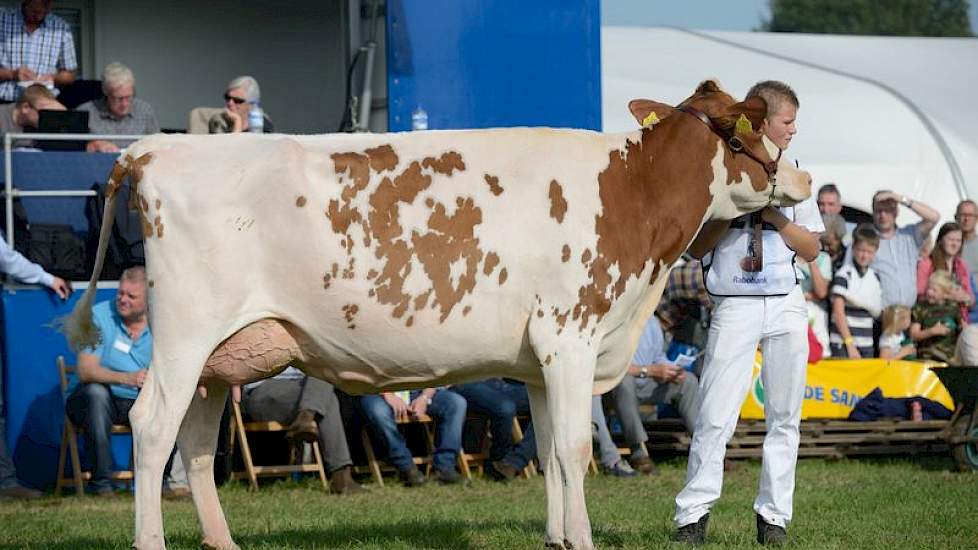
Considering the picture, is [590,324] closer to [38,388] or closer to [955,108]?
[38,388]

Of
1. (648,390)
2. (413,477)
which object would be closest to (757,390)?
(648,390)

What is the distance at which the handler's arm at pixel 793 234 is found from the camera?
7578 mm

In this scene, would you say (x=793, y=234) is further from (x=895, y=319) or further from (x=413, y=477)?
(x=895, y=319)

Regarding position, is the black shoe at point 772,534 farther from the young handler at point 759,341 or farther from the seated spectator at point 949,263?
the seated spectator at point 949,263

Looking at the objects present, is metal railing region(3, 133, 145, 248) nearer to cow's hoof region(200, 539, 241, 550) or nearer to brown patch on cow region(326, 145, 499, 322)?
cow's hoof region(200, 539, 241, 550)

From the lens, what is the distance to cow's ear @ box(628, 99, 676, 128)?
7.58 meters

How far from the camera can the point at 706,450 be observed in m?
7.64

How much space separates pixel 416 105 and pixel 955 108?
10328 millimetres

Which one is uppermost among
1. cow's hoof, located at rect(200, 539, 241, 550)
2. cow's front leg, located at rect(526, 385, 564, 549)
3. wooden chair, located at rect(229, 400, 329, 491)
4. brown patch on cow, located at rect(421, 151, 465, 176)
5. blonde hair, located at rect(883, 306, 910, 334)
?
brown patch on cow, located at rect(421, 151, 465, 176)

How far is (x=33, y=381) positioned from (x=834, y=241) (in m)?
7.36

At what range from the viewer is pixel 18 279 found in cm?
1114

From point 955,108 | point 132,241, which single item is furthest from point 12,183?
point 955,108

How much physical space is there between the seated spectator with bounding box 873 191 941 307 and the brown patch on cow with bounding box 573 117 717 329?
6956 millimetres

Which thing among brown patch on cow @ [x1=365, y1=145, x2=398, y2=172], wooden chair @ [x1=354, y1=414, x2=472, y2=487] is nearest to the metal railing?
wooden chair @ [x1=354, y1=414, x2=472, y2=487]
